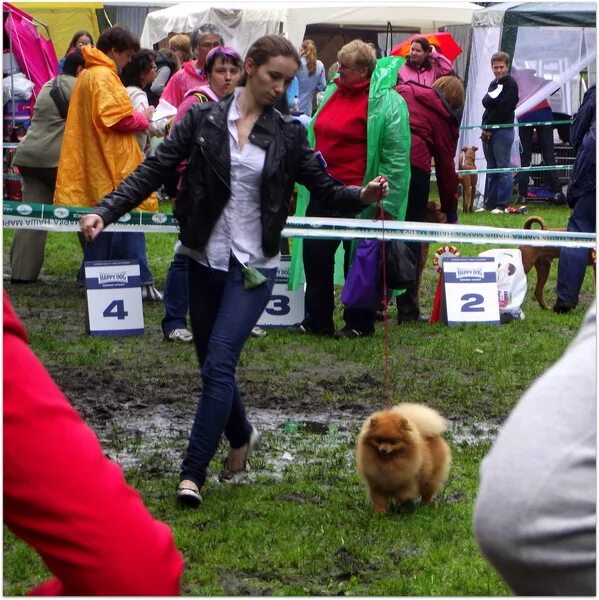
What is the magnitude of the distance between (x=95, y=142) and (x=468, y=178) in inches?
386

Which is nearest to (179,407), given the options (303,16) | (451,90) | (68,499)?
(451,90)

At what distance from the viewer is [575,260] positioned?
10023mm

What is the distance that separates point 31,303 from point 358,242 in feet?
9.50

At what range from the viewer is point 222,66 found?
22.0ft

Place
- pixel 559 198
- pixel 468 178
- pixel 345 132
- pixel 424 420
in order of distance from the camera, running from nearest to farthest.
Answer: pixel 424 420 < pixel 345 132 < pixel 468 178 < pixel 559 198

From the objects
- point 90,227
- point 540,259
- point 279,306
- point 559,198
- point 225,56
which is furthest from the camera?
point 559,198

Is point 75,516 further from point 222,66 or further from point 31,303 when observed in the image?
point 31,303

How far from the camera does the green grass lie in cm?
425

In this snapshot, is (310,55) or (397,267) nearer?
(397,267)

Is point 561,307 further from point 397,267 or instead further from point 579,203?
point 397,267

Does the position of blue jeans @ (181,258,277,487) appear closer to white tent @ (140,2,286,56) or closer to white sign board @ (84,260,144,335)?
white sign board @ (84,260,144,335)

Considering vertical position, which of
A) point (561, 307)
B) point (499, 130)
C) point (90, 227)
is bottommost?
point (561, 307)

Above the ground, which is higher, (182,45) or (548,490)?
(182,45)

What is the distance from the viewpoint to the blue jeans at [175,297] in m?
8.35
